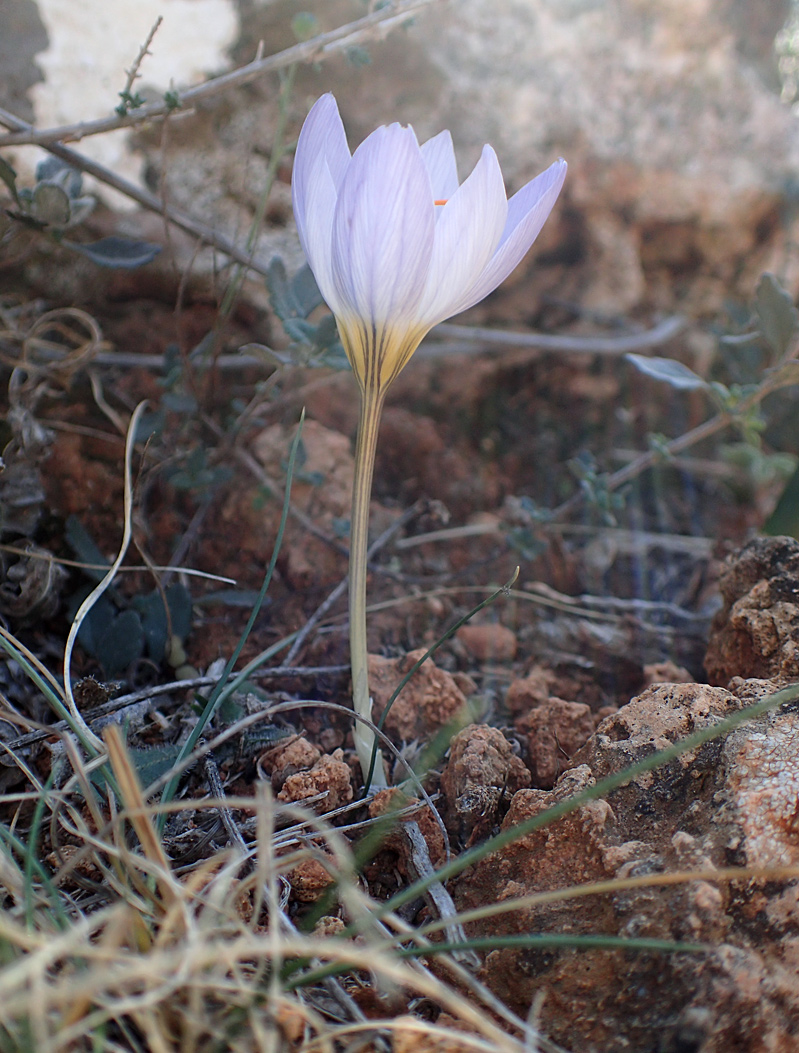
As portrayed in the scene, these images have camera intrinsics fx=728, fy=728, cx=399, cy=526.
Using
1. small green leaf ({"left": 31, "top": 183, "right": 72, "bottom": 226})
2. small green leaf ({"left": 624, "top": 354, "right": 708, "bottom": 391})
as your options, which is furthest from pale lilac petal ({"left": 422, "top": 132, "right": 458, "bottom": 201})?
small green leaf ({"left": 31, "top": 183, "right": 72, "bottom": 226})

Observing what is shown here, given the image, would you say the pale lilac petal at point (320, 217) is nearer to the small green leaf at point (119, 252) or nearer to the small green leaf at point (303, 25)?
the small green leaf at point (119, 252)

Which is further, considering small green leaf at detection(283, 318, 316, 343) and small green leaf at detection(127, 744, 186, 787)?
small green leaf at detection(283, 318, 316, 343)

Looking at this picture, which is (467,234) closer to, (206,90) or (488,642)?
(206,90)

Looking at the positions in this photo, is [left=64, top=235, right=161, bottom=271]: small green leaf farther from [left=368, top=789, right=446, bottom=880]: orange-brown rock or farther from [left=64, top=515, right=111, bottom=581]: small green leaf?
[left=368, top=789, right=446, bottom=880]: orange-brown rock

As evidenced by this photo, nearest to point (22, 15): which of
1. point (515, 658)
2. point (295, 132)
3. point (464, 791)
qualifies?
point (295, 132)

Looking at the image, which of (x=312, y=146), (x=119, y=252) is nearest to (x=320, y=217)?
(x=312, y=146)

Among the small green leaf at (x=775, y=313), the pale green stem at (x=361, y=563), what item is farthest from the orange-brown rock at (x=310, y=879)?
the small green leaf at (x=775, y=313)
